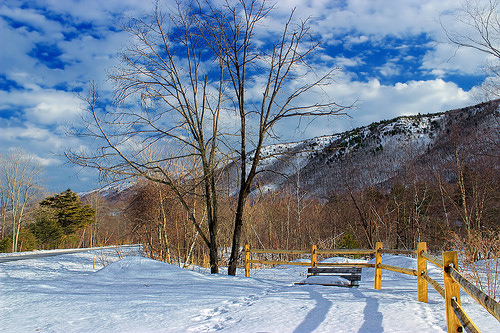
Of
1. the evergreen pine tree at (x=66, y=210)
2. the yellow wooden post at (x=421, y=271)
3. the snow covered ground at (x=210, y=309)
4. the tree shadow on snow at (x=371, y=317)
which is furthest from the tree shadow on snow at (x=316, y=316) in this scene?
the evergreen pine tree at (x=66, y=210)

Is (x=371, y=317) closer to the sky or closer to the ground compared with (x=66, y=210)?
closer to the ground

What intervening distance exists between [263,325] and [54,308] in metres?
3.29

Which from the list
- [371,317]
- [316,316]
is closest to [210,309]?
[316,316]

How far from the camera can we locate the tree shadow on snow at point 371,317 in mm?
4266

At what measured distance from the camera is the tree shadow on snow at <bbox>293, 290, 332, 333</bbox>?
4328 millimetres

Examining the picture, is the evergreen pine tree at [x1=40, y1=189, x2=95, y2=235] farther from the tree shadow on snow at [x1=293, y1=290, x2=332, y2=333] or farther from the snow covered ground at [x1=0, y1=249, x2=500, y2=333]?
the tree shadow on snow at [x1=293, y1=290, x2=332, y2=333]

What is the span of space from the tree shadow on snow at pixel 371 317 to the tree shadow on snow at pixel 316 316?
1.72ft

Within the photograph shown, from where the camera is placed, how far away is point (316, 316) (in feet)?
15.7

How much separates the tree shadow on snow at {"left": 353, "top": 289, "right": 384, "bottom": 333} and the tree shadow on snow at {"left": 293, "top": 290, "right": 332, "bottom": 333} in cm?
52

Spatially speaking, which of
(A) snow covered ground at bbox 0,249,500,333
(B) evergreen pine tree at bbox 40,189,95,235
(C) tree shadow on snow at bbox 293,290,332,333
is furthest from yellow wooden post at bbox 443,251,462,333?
(B) evergreen pine tree at bbox 40,189,95,235

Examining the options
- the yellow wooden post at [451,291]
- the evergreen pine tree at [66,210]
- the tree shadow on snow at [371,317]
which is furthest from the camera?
the evergreen pine tree at [66,210]

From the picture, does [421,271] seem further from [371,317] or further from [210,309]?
[210,309]

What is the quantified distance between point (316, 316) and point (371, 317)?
71cm

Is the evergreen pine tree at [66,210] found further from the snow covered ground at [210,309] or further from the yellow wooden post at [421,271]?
the yellow wooden post at [421,271]
